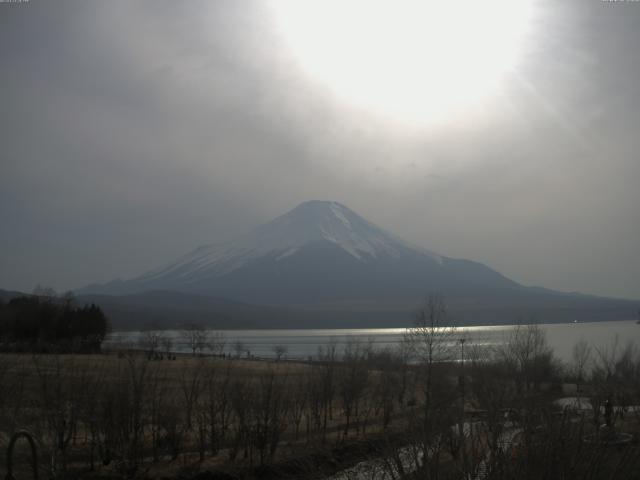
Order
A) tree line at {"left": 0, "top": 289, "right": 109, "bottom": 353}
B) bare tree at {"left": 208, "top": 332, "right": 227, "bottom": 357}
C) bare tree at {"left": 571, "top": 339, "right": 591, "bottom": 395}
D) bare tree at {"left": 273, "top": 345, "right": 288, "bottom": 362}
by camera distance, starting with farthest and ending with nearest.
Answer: bare tree at {"left": 208, "top": 332, "right": 227, "bottom": 357} → bare tree at {"left": 273, "top": 345, "right": 288, "bottom": 362} → tree line at {"left": 0, "top": 289, "right": 109, "bottom": 353} → bare tree at {"left": 571, "top": 339, "right": 591, "bottom": 395}

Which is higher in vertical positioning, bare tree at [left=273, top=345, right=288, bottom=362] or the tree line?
the tree line

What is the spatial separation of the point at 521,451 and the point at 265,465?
17169 millimetres

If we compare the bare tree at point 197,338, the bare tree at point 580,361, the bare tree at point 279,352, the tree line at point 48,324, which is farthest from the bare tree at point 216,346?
the bare tree at point 580,361

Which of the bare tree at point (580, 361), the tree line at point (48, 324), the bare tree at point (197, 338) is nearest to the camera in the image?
the bare tree at point (580, 361)

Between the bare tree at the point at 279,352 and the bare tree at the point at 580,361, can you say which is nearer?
the bare tree at the point at 580,361

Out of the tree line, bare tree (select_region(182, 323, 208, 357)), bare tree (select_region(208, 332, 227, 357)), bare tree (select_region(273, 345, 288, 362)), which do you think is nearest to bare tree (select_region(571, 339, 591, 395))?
bare tree (select_region(273, 345, 288, 362))

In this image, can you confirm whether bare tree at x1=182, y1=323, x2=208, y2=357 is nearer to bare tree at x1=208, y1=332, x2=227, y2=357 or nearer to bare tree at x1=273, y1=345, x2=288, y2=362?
bare tree at x1=208, y1=332, x2=227, y2=357

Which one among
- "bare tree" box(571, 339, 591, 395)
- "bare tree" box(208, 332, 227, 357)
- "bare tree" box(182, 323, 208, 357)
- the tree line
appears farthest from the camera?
"bare tree" box(182, 323, 208, 357)

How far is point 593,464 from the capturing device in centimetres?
655

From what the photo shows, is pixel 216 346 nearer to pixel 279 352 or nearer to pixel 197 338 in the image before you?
pixel 197 338

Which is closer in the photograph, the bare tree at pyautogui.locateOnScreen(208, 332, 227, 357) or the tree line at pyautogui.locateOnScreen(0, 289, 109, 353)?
the tree line at pyautogui.locateOnScreen(0, 289, 109, 353)

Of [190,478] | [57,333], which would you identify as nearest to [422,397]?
[190,478]

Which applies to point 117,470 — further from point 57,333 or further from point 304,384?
point 57,333

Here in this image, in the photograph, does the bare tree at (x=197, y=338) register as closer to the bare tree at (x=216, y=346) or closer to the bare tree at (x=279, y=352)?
the bare tree at (x=216, y=346)
